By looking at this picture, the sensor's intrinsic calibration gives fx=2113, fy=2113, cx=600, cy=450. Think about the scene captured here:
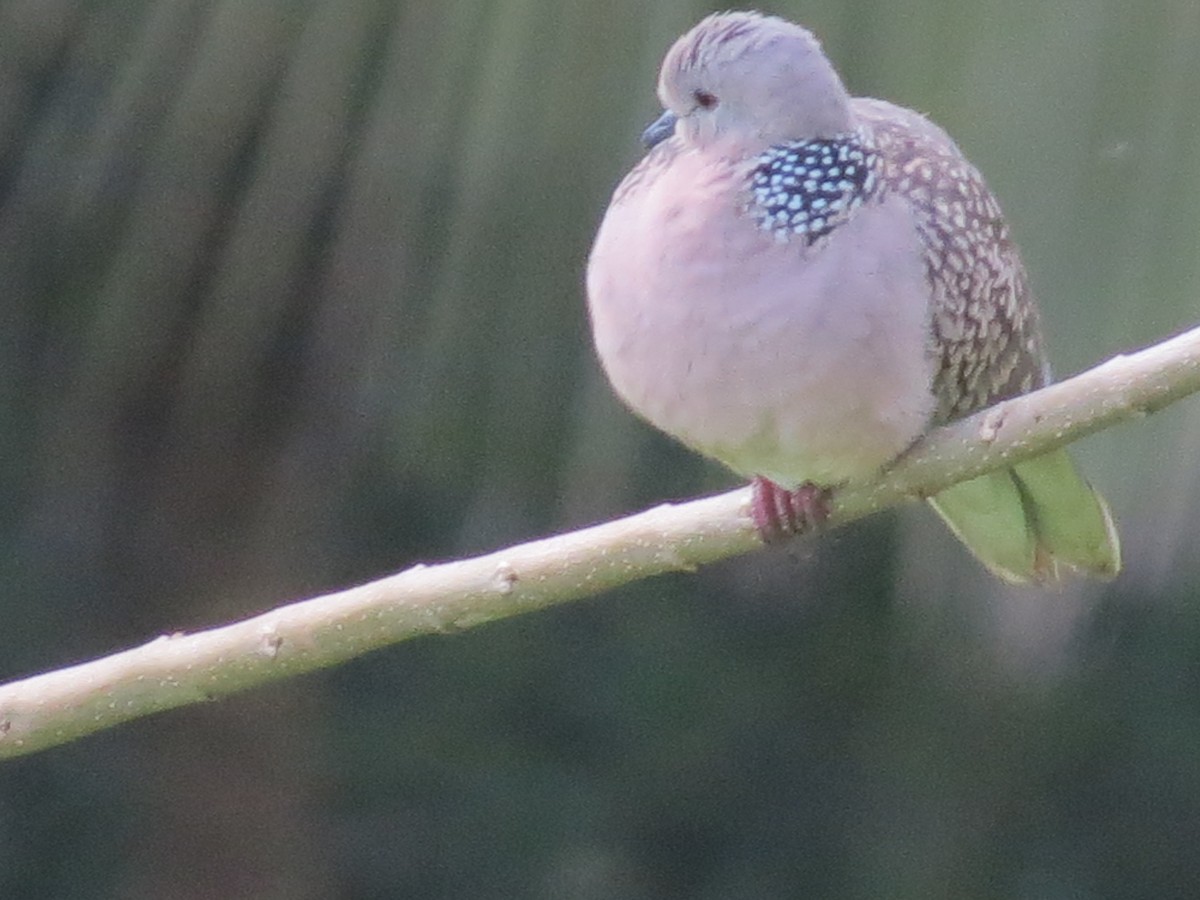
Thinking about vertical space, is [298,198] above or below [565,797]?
above

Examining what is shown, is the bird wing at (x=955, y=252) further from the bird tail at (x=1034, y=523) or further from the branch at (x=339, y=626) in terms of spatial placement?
the branch at (x=339, y=626)

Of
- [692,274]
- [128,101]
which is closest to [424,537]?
[128,101]

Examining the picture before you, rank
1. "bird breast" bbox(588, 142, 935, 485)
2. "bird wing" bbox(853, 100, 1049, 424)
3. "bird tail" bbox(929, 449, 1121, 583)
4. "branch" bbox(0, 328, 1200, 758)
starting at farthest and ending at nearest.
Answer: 1. "bird tail" bbox(929, 449, 1121, 583)
2. "bird wing" bbox(853, 100, 1049, 424)
3. "bird breast" bbox(588, 142, 935, 485)
4. "branch" bbox(0, 328, 1200, 758)

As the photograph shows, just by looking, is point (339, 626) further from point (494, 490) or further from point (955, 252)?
point (494, 490)

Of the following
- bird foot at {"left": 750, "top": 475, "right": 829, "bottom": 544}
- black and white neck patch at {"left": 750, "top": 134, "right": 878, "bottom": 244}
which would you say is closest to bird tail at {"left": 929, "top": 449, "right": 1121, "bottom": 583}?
bird foot at {"left": 750, "top": 475, "right": 829, "bottom": 544}

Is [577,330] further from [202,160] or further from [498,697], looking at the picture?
[498,697]

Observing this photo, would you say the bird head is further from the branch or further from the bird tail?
the bird tail
